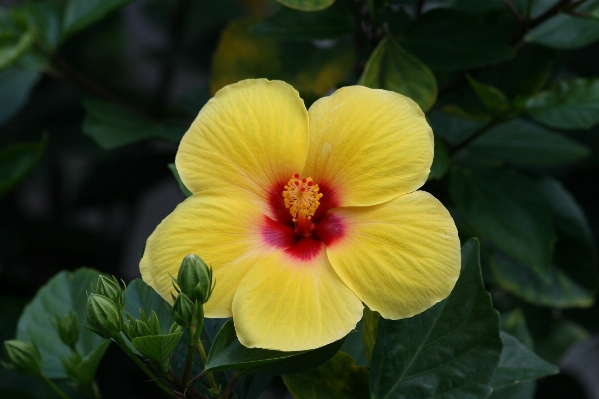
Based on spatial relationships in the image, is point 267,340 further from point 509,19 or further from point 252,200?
point 509,19

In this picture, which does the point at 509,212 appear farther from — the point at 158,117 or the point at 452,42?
the point at 158,117

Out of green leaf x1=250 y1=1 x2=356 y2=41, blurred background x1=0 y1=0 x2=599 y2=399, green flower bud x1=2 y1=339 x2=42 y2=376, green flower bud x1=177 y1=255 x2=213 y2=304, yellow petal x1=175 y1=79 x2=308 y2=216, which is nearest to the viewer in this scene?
green flower bud x1=177 y1=255 x2=213 y2=304

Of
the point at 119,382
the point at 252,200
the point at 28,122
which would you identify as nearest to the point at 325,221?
the point at 252,200

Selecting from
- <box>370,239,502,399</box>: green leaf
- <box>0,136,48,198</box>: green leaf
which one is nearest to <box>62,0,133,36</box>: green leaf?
<box>0,136,48,198</box>: green leaf

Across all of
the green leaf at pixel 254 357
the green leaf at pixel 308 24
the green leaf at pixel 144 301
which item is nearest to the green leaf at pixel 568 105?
the green leaf at pixel 308 24

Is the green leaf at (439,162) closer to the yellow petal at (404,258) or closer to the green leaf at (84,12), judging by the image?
the yellow petal at (404,258)

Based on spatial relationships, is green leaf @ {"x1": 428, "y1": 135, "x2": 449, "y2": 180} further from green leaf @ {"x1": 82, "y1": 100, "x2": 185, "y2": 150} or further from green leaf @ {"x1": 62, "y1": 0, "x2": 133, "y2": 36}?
green leaf @ {"x1": 62, "y1": 0, "x2": 133, "y2": 36}

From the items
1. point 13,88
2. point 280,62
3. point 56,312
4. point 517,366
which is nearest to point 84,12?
point 13,88
